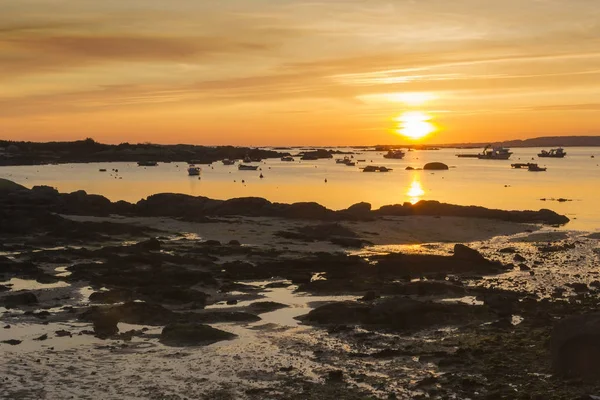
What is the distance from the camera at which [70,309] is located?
26516mm

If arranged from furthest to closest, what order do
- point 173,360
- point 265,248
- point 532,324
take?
point 265,248 → point 532,324 → point 173,360

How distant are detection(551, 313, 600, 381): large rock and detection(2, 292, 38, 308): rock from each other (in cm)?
1970

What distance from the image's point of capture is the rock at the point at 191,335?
22.5m

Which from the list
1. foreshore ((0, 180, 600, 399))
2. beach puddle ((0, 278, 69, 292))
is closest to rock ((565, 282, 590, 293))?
foreshore ((0, 180, 600, 399))

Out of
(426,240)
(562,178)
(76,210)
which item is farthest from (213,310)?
(562,178)

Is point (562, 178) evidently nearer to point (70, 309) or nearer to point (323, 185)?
point (323, 185)

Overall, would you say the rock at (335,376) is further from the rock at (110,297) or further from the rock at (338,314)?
the rock at (110,297)

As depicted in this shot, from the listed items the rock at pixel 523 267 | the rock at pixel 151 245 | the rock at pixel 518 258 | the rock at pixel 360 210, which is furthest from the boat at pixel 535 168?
the rock at pixel 151 245

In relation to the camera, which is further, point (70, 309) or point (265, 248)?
point (265, 248)

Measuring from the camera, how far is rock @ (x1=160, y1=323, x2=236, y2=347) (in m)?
22.5

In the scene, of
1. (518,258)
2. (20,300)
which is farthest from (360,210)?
(20,300)

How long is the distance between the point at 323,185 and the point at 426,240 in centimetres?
7145

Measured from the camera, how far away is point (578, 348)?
1872 centimetres

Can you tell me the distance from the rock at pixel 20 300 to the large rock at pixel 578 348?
776 inches
